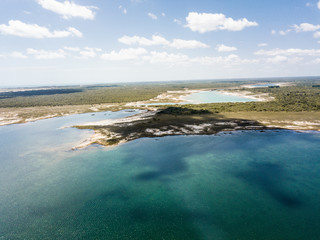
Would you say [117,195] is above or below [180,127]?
below

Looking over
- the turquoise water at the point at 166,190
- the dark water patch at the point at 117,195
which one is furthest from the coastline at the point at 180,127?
the dark water patch at the point at 117,195

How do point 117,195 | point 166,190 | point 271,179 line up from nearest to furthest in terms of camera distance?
point 117,195 → point 166,190 → point 271,179

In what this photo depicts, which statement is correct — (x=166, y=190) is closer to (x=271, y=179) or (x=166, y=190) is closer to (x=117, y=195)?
(x=117, y=195)

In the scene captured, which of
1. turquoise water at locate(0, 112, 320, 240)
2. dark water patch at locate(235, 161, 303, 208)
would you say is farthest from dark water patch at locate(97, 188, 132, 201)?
dark water patch at locate(235, 161, 303, 208)

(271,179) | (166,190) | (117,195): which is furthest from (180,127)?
(117,195)

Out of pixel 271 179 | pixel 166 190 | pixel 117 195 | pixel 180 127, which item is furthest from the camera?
pixel 180 127

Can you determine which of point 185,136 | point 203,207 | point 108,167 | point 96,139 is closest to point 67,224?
point 108,167

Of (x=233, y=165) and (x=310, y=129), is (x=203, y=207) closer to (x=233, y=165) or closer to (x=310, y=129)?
(x=233, y=165)

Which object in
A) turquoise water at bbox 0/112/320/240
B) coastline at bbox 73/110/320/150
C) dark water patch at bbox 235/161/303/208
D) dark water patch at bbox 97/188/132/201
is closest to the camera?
turquoise water at bbox 0/112/320/240

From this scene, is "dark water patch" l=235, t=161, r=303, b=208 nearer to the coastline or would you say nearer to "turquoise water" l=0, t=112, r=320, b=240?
"turquoise water" l=0, t=112, r=320, b=240

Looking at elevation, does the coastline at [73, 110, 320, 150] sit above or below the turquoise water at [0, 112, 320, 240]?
above
